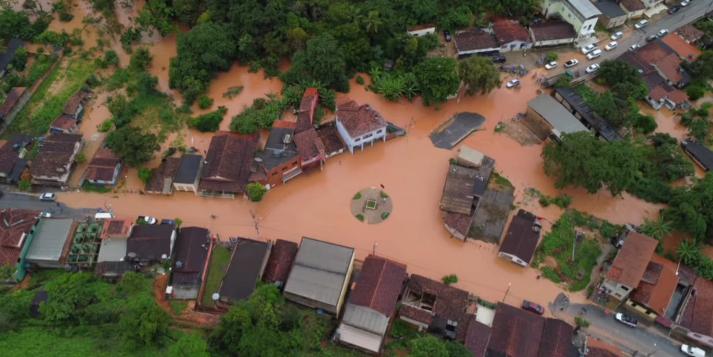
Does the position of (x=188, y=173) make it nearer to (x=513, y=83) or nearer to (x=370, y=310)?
(x=370, y=310)

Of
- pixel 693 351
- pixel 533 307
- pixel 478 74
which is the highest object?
pixel 478 74

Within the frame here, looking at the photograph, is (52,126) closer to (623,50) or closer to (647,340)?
(647,340)

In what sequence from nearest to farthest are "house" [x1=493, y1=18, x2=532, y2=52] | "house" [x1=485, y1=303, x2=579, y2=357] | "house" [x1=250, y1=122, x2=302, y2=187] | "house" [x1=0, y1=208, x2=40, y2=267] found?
"house" [x1=485, y1=303, x2=579, y2=357], "house" [x1=0, y1=208, x2=40, y2=267], "house" [x1=250, y1=122, x2=302, y2=187], "house" [x1=493, y1=18, x2=532, y2=52]

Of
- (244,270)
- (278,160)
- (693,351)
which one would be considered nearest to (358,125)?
(278,160)

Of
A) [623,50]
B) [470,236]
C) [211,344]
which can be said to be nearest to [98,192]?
[211,344]

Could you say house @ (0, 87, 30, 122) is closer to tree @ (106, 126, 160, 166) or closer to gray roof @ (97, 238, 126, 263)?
tree @ (106, 126, 160, 166)

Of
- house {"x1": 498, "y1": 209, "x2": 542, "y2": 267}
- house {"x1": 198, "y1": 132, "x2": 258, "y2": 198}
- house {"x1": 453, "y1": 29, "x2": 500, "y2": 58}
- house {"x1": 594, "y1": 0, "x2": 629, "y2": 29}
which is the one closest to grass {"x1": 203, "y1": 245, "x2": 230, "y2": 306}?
house {"x1": 198, "y1": 132, "x2": 258, "y2": 198}
